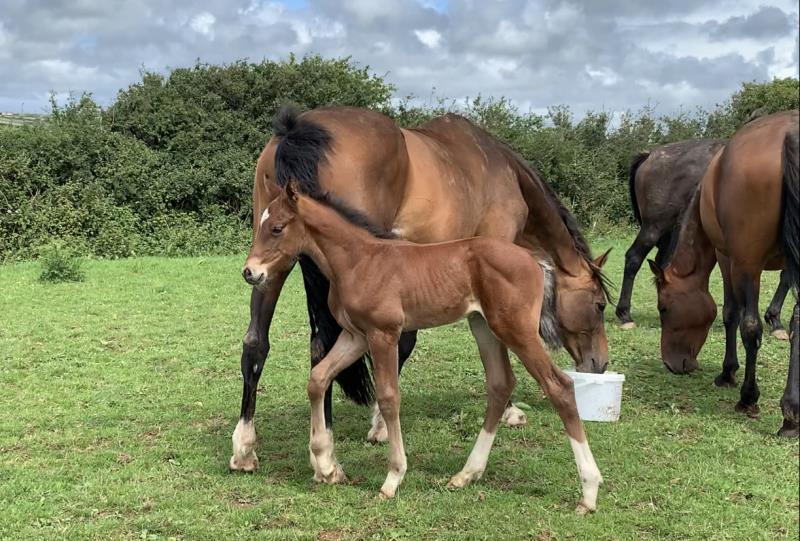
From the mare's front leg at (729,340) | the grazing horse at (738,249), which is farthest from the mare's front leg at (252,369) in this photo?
the mare's front leg at (729,340)

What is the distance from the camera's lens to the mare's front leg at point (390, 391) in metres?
3.69

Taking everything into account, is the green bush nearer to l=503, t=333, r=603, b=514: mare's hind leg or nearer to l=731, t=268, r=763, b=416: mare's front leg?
l=503, t=333, r=603, b=514: mare's hind leg

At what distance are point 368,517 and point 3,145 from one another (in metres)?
14.9

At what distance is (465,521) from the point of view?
3.47m

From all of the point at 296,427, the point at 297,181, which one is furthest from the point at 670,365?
the point at 297,181

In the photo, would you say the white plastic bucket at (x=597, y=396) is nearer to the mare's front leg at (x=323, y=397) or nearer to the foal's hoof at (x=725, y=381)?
the foal's hoof at (x=725, y=381)

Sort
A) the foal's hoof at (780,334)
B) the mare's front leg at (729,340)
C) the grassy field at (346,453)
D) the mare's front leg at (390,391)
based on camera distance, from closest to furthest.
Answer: the grassy field at (346,453) < the mare's front leg at (390,391) < the mare's front leg at (729,340) < the foal's hoof at (780,334)

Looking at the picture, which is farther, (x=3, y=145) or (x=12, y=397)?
(x=3, y=145)

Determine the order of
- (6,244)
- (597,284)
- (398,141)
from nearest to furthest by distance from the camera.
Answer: (398,141)
(597,284)
(6,244)

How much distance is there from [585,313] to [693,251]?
1515mm

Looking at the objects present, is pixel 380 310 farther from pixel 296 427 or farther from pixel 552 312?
pixel 296 427

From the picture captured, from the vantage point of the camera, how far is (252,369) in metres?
4.33

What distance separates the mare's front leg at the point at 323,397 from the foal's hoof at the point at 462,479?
2.09 feet

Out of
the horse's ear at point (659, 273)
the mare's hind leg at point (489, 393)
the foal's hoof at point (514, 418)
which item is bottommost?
the foal's hoof at point (514, 418)
